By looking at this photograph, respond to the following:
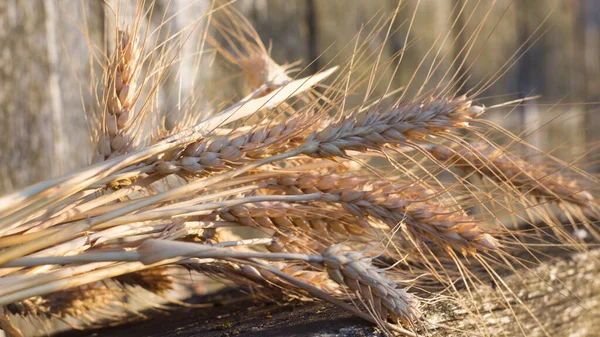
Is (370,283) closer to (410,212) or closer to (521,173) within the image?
(410,212)

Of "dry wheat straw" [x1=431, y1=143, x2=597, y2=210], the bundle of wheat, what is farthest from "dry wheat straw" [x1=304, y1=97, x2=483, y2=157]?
"dry wheat straw" [x1=431, y1=143, x2=597, y2=210]

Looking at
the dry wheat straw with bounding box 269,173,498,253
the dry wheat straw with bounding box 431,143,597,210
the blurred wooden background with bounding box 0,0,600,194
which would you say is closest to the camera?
the dry wheat straw with bounding box 269,173,498,253

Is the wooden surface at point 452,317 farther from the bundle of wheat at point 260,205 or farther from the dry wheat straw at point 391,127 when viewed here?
the dry wheat straw at point 391,127

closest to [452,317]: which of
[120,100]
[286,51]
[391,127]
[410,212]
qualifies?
[410,212]

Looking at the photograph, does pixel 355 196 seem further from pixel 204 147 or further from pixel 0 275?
pixel 0 275

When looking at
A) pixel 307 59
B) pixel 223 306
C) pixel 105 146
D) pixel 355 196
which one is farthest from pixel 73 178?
pixel 307 59

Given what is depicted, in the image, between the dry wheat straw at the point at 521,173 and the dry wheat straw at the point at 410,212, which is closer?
the dry wheat straw at the point at 410,212

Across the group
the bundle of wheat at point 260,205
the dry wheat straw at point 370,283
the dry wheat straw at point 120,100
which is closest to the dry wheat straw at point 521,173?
the bundle of wheat at point 260,205

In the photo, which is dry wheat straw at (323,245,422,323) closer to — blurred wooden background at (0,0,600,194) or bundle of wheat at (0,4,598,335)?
bundle of wheat at (0,4,598,335)
